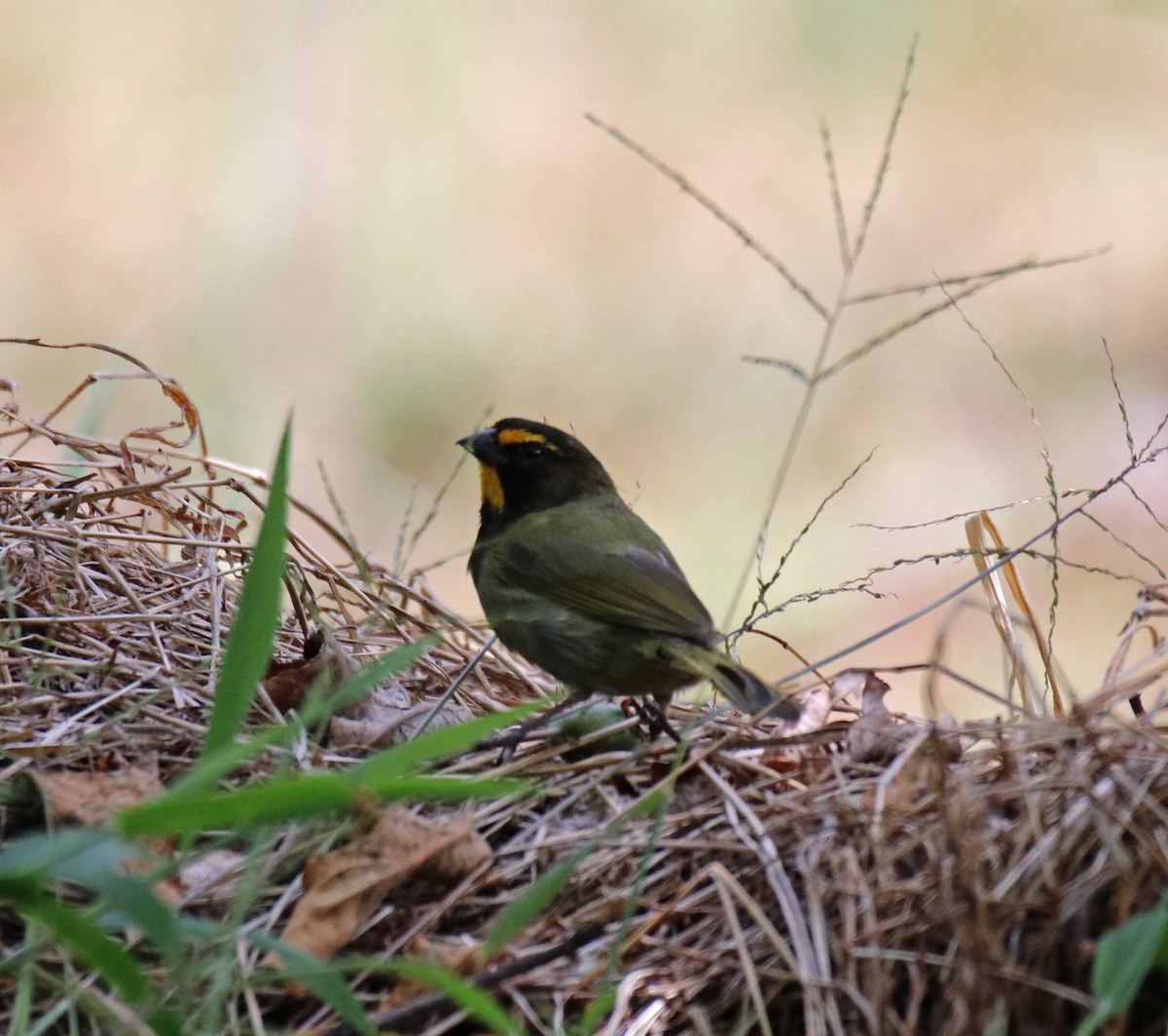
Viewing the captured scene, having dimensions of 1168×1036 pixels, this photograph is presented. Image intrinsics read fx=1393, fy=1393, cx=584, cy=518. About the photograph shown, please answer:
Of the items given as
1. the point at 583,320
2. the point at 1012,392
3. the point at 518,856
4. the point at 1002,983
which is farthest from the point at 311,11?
the point at 1002,983

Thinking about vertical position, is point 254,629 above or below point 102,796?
above

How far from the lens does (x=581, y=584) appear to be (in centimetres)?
409

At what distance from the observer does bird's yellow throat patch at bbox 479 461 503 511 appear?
15.5ft

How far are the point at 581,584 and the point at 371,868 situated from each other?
1.89 m

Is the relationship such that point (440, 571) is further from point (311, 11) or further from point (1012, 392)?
point (311, 11)

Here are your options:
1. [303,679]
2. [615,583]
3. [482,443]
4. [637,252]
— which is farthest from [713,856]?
[637,252]

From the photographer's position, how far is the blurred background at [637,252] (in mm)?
7281

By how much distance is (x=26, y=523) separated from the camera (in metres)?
3.40

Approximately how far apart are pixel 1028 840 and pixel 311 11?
28.0ft

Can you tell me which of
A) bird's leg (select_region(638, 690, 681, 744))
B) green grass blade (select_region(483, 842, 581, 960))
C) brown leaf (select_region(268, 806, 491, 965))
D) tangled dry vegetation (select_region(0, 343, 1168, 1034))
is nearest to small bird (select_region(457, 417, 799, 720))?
bird's leg (select_region(638, 690, 681, 744))

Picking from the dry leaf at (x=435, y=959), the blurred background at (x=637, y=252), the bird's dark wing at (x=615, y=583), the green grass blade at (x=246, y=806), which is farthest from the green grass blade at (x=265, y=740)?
the blurred background at (x=637, y=252)

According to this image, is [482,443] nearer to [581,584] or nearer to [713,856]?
[581,584]

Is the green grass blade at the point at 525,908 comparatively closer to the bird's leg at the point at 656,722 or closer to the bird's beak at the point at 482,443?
the bird's leg at the point at 656,722

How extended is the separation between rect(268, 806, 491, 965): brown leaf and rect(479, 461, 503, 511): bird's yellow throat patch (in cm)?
234
